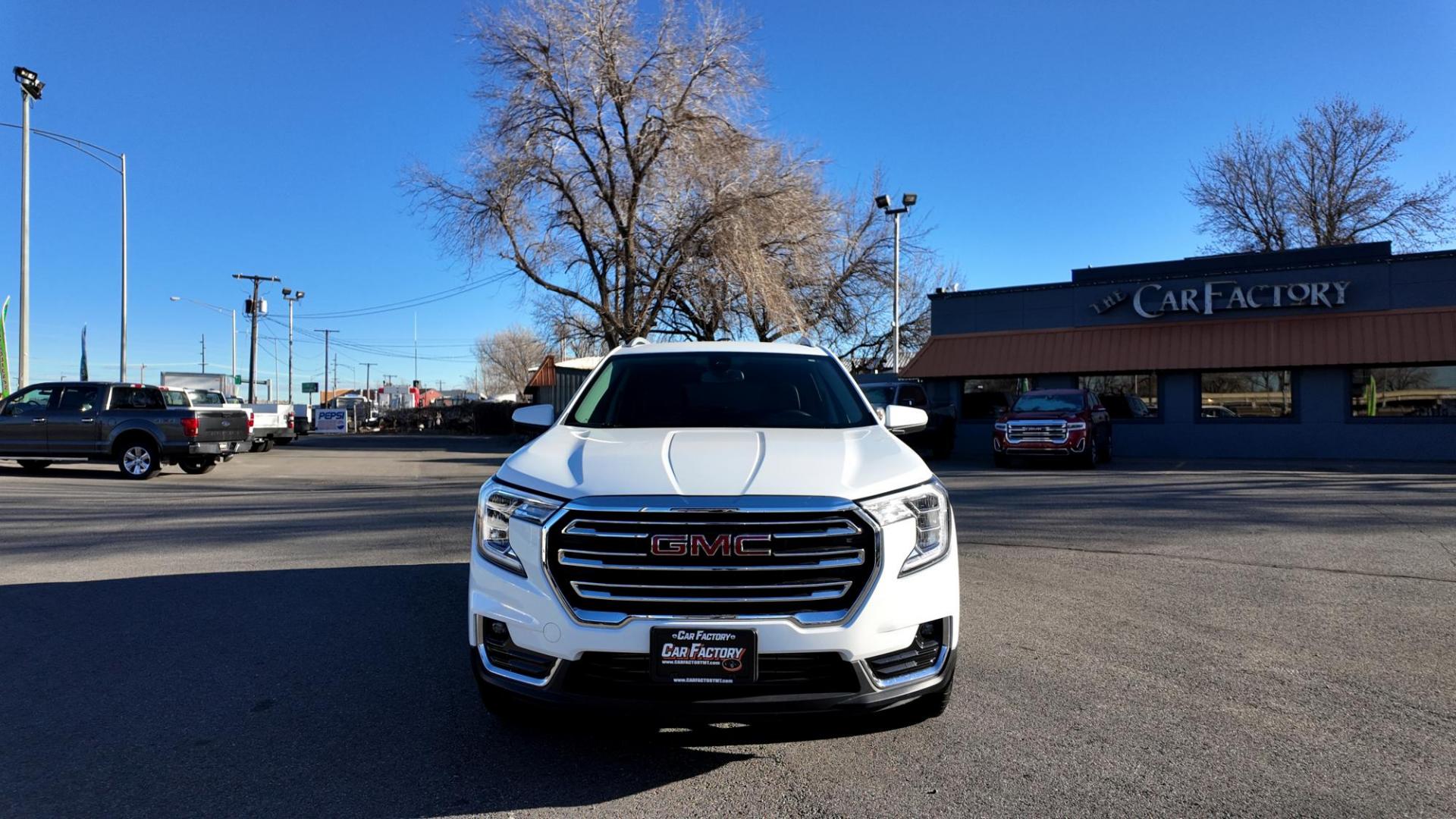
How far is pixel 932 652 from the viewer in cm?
347

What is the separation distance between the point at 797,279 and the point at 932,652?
27842mm

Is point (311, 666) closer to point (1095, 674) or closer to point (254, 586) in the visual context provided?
point (254, 586)

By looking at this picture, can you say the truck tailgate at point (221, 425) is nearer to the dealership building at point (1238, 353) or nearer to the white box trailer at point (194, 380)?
the dealership building at point (1238, 353)

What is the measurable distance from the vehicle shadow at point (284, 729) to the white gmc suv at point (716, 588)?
267 millimetres

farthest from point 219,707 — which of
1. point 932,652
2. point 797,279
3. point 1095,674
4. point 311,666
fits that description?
point 797,279

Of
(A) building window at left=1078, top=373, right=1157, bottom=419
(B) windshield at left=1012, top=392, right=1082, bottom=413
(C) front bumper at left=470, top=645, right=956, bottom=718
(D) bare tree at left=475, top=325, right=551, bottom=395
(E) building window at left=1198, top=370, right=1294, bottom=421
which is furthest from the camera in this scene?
(D) bare tree at left=475, top=325, right=551, bottom=395

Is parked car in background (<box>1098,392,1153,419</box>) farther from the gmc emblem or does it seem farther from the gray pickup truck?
the gmc emblem

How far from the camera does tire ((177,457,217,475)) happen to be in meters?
18.8

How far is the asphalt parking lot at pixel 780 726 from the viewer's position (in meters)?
3.42

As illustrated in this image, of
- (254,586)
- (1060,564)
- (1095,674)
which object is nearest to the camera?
(1095,674)

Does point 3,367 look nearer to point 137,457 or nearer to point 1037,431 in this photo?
point 137,457

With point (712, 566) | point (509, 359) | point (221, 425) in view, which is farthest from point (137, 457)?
point (509, 359)

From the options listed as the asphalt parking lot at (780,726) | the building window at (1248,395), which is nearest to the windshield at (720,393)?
the asphalt parking lot at (780,726)

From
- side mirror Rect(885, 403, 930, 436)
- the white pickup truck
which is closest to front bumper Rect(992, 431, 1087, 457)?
side mirror Rect(885, 403, 930, 436)
